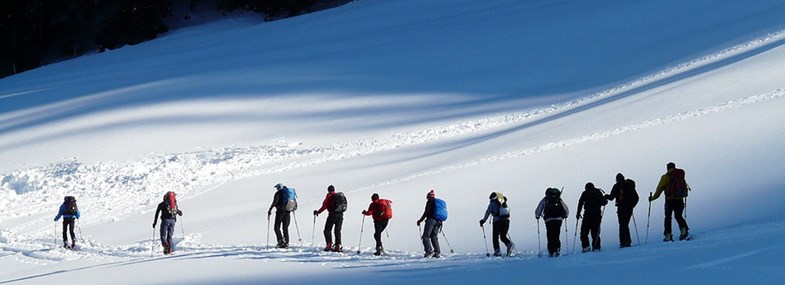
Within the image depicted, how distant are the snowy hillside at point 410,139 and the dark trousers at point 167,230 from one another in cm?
28

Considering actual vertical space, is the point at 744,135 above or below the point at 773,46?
below

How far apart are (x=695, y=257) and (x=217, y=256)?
8251 mm

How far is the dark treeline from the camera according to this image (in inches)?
2051

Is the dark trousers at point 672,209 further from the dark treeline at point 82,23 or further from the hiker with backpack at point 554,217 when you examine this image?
the dark treeline at point 82,23

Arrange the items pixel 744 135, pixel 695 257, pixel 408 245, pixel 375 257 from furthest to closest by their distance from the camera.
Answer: pixel 744 135
pixel 408 245
pixel 375 257
pixel 695 257

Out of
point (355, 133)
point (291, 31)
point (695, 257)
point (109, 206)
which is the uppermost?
point (291, 31)

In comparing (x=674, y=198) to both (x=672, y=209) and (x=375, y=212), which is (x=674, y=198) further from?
(x=375, y=212)

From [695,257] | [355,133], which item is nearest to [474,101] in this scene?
[355,133]

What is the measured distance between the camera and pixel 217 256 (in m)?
16.3

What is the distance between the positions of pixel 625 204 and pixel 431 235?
2.94m

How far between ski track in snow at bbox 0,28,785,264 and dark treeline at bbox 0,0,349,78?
27.2 metres

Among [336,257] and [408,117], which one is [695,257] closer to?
[336,257]

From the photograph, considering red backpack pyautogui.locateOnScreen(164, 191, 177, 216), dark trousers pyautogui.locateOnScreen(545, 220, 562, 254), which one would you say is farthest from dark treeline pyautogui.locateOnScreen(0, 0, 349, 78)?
dark trousers pyautogui.locateOnScreen(545, 220, 562, 254)

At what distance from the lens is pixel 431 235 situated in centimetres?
Result: 1470
